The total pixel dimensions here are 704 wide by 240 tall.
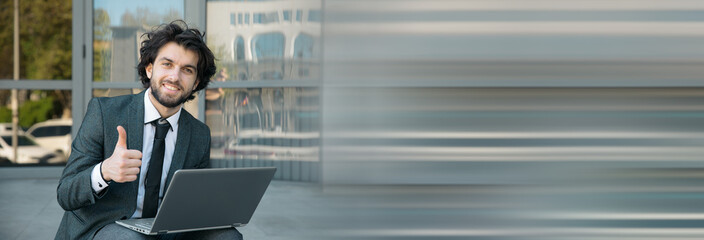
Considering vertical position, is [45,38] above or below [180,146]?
above

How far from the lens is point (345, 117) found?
2197 mm

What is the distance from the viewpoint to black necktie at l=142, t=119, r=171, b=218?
2.43 metres

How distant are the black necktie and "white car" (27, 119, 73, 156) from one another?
6648 mm

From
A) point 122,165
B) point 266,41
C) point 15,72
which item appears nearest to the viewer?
point 122,165

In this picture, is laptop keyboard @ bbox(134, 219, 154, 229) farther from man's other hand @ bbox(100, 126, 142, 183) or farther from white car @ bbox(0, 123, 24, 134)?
white car @ bbox(0, 123, 24, 134)

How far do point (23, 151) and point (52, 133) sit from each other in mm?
369

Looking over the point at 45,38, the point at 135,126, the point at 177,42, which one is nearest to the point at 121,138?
the point at 135,126

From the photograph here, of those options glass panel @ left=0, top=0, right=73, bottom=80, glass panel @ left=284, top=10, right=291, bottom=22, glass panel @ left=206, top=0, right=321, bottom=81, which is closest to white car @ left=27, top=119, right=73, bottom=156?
glass panel @ left=0, top=0, right=73, bottom=80

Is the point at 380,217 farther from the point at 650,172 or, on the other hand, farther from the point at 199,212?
the point at 650,172

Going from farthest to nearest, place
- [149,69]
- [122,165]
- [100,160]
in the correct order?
[149,69] < [100,160] < [122,165]

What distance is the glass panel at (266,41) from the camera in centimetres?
788

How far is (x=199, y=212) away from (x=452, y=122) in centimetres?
80

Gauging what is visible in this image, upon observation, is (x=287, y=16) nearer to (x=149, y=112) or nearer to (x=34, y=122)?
(x=34, y=122)

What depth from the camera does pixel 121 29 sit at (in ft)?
27.9
